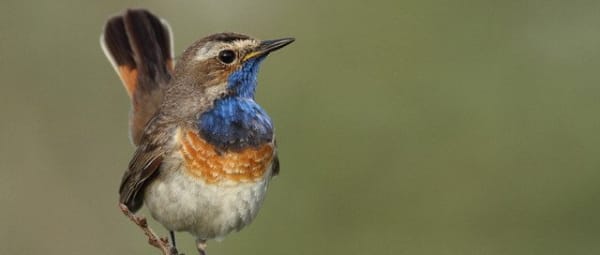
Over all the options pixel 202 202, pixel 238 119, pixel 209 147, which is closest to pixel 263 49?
pixel 238 119

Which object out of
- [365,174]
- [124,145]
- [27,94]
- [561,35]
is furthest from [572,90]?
[27,94]

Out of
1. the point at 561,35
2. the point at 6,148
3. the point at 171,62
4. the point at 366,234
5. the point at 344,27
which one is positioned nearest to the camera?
the point at 171,62

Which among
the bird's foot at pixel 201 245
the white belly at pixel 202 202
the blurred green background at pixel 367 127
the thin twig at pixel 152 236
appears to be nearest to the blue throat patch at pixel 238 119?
the white belly at pixel 202 202

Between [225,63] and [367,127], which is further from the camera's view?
[367,127]

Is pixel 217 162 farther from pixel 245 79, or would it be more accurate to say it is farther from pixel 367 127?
pixel 367 127

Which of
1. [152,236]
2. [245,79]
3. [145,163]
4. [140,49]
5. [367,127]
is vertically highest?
[245,79]

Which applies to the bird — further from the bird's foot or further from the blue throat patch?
the bird's foot

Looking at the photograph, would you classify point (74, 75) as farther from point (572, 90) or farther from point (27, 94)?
point (572, 90)

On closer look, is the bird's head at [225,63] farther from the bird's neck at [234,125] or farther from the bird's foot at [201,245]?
the bird's foot at [201,245]
